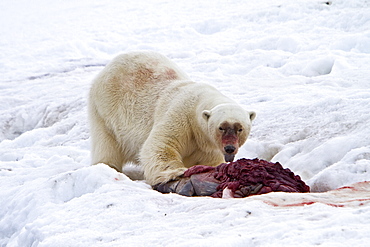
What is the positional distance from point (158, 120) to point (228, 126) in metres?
1.07

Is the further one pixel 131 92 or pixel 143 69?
pixel 143 69

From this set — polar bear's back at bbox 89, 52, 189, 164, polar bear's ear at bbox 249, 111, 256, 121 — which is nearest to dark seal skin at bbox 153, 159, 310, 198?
polar bear's ear at bbox 249, 111, 256, 121

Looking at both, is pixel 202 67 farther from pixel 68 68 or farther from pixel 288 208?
pixel 288 208

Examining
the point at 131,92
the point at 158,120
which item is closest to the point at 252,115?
the point at 158,120

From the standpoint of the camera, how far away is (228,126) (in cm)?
559

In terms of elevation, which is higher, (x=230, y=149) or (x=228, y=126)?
(x=228, y=126)

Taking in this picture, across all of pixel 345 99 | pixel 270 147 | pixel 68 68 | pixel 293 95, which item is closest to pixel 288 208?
pixel 270 147

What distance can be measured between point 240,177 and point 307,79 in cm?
537

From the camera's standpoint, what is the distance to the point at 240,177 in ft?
14.4

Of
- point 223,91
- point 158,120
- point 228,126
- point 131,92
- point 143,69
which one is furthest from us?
point 223,91

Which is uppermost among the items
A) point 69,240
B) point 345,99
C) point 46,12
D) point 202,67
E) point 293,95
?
point 69,240

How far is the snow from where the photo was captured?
3135 millimetres

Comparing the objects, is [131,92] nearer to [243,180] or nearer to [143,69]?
[143,69]

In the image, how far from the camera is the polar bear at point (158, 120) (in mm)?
5672
